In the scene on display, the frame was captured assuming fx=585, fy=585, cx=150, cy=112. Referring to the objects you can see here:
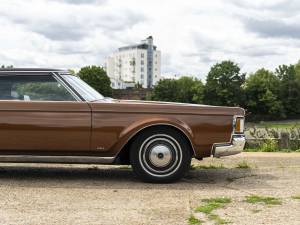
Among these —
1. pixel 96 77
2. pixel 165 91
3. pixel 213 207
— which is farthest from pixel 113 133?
pixel 165 91

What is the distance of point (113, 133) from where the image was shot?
7.20 metres

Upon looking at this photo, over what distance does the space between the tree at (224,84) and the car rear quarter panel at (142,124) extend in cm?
9624

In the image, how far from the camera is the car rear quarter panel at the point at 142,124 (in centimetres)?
719

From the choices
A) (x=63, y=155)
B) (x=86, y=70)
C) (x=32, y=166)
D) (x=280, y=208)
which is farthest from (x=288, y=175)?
(x=86, y=70)

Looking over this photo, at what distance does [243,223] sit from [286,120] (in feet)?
Answer: 345

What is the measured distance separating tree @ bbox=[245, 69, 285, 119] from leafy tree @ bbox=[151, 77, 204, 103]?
900cm

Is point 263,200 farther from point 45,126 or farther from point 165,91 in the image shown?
point 165,91

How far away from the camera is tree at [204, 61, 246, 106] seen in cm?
10356

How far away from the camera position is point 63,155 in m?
7.25

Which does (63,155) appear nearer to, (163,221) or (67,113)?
(67,113)

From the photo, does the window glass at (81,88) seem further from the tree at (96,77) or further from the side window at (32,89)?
the tree at (96,77)

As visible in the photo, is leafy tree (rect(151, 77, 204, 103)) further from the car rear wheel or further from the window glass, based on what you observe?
the car rear wheel

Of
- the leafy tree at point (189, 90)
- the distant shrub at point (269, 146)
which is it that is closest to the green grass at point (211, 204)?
the distant shrub at point (269, 146)

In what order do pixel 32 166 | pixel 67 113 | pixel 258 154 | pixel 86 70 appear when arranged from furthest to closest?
pixel 86 70 → pixel 258 154 → pixel 32 166 → pixel 67 113
